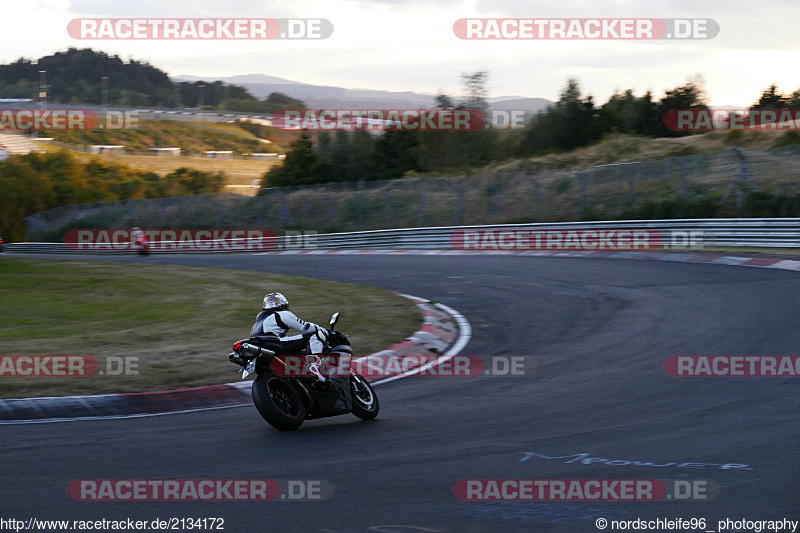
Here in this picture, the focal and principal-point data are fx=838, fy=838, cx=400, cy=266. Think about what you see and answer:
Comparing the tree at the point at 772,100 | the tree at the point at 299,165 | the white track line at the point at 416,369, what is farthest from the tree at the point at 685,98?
the white track line at the point at 416,369

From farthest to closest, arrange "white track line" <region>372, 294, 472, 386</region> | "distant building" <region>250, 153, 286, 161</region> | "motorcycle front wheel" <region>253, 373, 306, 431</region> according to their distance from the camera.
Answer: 1. "distant building" <region>250, 153, 286, 161</region>
2. "white track line" <region>372, 294, 472, 386</region>
3. "motorcycle front wheel" <region>253, 373, 306, 431</region>

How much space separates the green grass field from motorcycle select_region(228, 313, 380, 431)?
2.31 metres

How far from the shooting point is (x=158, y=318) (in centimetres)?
1464

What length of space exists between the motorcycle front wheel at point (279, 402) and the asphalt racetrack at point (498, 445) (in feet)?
0.46

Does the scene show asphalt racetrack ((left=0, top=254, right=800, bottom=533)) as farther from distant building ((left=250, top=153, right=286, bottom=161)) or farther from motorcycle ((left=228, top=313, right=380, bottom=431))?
distant building ((left=250, top=153, right=286, bottom=161))

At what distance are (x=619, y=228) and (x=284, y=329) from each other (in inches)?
871

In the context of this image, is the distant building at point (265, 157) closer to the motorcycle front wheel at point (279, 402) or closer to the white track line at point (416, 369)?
the white track line at point (416, 369)

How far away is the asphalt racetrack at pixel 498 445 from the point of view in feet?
16.3

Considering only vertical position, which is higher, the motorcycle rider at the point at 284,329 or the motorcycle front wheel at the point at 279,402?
the motorcycle rider at the point at 284,329

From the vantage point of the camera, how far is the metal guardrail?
22984 millimetres

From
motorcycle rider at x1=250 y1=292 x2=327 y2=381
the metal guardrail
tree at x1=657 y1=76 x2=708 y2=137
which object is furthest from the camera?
tree at x1=657 y1=76 x2=708 y2=137

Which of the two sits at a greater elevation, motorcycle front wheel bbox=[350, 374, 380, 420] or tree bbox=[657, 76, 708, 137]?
tree bbox=[657, 76, 708, 137]

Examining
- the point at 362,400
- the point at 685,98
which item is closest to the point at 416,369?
the point at 362,400

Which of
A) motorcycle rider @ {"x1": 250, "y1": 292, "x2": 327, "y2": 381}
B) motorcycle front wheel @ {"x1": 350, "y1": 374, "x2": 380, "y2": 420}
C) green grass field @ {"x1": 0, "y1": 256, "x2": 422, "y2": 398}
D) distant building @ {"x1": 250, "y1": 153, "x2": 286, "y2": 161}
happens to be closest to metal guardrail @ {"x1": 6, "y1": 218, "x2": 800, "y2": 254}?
green grass field @ {"x1": 0, "y1": 256, "x2": 422, "y2": 398}
